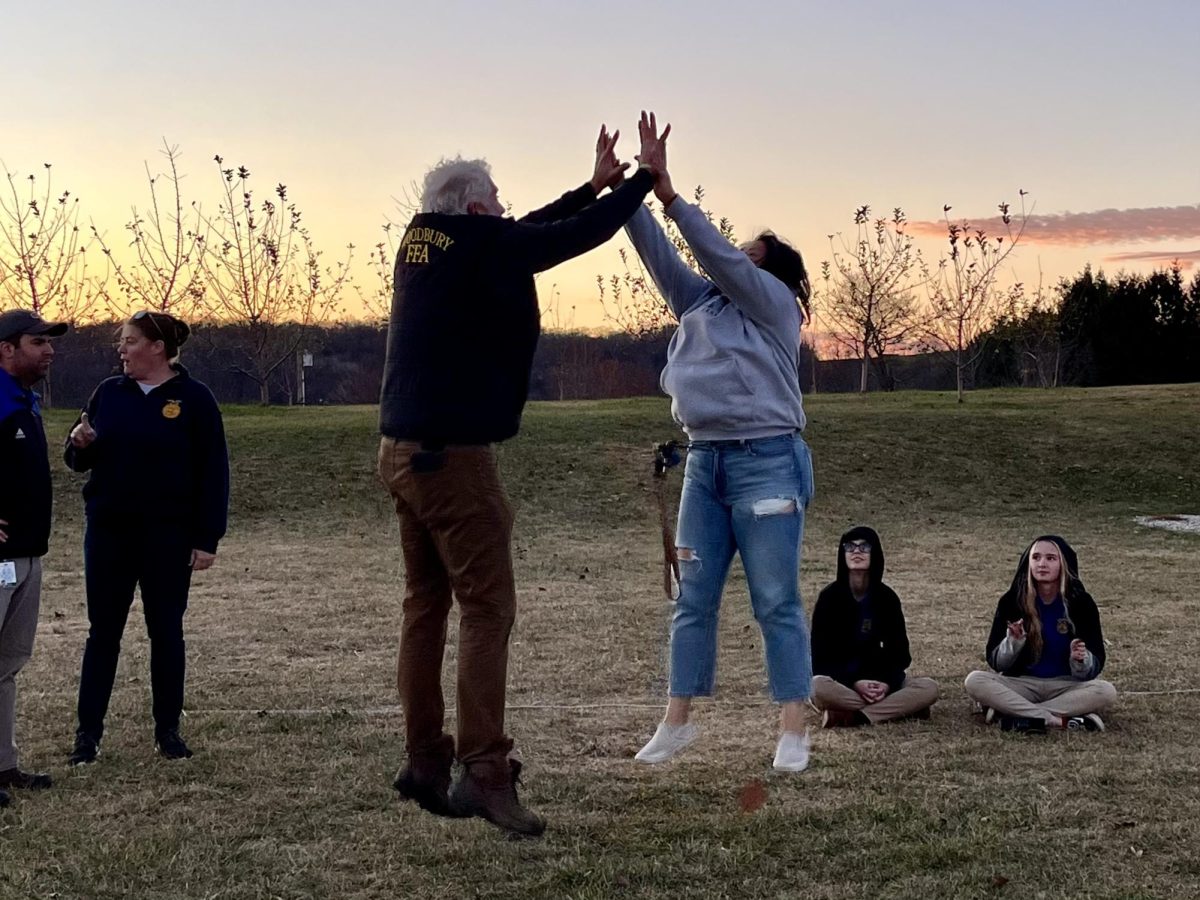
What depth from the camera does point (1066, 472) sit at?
21.0 metres

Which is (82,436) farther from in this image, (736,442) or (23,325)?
(736,442)

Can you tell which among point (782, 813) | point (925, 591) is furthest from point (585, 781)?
point (925, 591)

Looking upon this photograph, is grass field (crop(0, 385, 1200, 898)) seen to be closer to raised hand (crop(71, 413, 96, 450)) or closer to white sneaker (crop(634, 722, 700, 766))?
white sneaker (crop(634, 722, 700, 766))

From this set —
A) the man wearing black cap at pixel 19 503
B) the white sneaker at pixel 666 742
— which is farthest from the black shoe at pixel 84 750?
the white sneaker at pixel 666 742

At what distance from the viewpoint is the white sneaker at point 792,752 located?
4.20m

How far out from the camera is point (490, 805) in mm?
3785

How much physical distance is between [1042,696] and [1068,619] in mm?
409

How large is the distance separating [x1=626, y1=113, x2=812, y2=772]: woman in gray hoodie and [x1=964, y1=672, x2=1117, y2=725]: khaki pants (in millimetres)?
1806

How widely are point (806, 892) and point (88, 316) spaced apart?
32.7 metres

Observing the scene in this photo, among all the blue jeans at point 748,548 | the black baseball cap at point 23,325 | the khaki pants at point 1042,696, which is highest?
the black baseball cap at point 23,325

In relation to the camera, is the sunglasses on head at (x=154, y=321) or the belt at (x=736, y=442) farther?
the sunglasses on head at (x=154, y=321)

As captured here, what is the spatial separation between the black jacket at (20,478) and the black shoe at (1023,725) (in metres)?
4.19

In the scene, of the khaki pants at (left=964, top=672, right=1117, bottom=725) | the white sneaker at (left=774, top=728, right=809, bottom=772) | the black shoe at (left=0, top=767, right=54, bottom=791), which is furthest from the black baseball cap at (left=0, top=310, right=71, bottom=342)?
the khaki pants at (left=964, top=672, right=1117, bottom=725)

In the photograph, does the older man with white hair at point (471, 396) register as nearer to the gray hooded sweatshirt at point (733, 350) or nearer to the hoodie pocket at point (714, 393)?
the gray hooded sweatshirt at point (733, 350)
